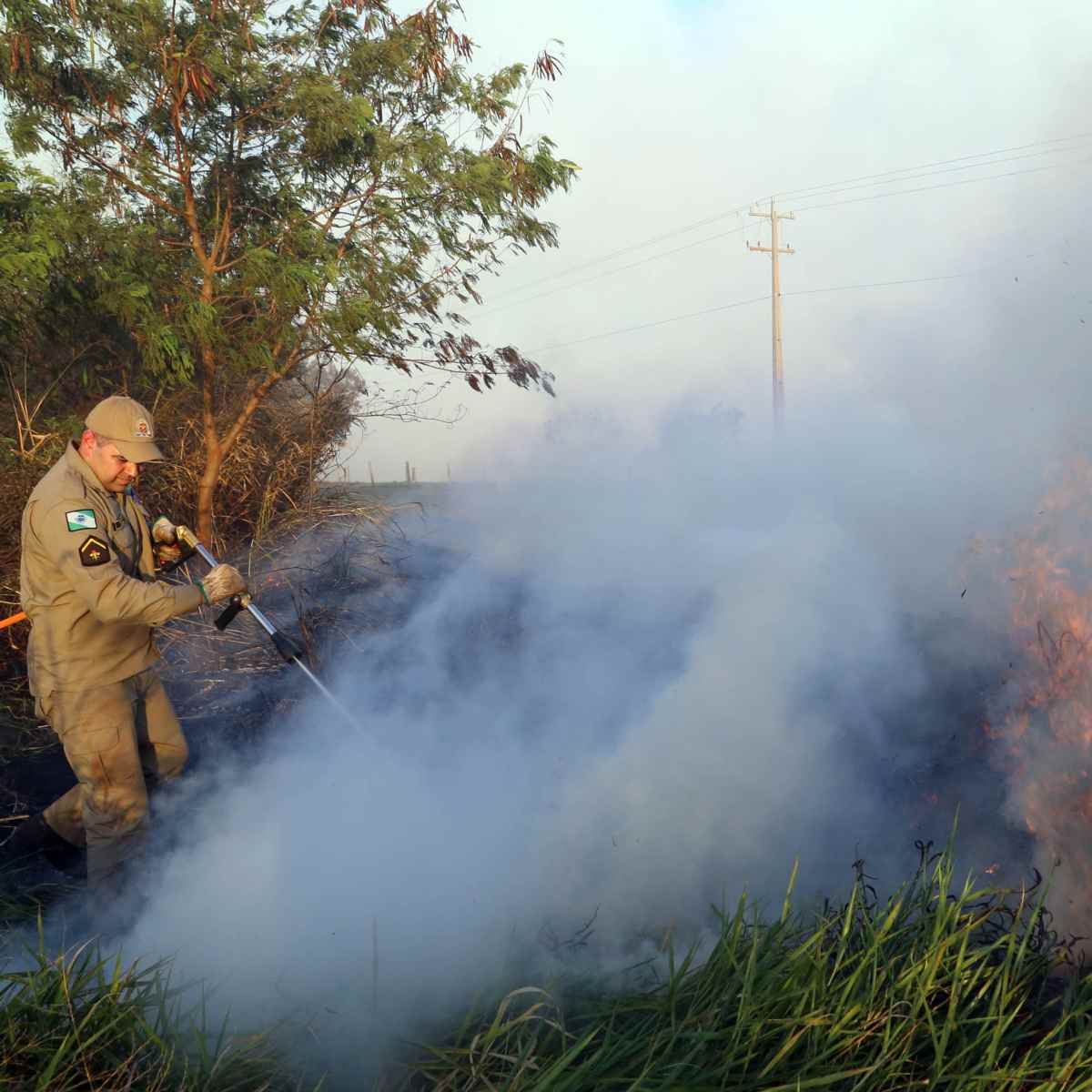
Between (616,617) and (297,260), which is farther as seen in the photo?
(297,260)

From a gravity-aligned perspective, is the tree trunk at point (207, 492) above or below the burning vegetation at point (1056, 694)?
above

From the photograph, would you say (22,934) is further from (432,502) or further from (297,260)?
(432,502)

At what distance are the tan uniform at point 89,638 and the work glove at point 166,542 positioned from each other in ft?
1.92

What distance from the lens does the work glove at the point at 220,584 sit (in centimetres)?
392

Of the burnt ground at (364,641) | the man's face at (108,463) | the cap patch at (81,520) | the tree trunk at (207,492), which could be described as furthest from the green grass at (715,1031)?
the tree trunk at (207,492)

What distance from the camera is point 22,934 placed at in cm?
343

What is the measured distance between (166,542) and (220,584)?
0.76 m

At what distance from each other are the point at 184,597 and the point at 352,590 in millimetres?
3315

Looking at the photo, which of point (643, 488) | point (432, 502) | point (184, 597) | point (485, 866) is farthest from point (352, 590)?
point (485, 866)

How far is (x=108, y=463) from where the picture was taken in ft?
12.8

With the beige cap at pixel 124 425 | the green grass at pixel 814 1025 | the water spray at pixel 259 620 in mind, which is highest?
the beige cap at pixel 124 425

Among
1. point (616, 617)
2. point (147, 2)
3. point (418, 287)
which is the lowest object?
point (616, 617)

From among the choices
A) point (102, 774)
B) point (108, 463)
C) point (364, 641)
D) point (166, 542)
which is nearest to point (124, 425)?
point (108, 463)

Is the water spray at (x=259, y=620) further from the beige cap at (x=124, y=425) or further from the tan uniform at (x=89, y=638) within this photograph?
the beige cap at (x=124, y=425)
